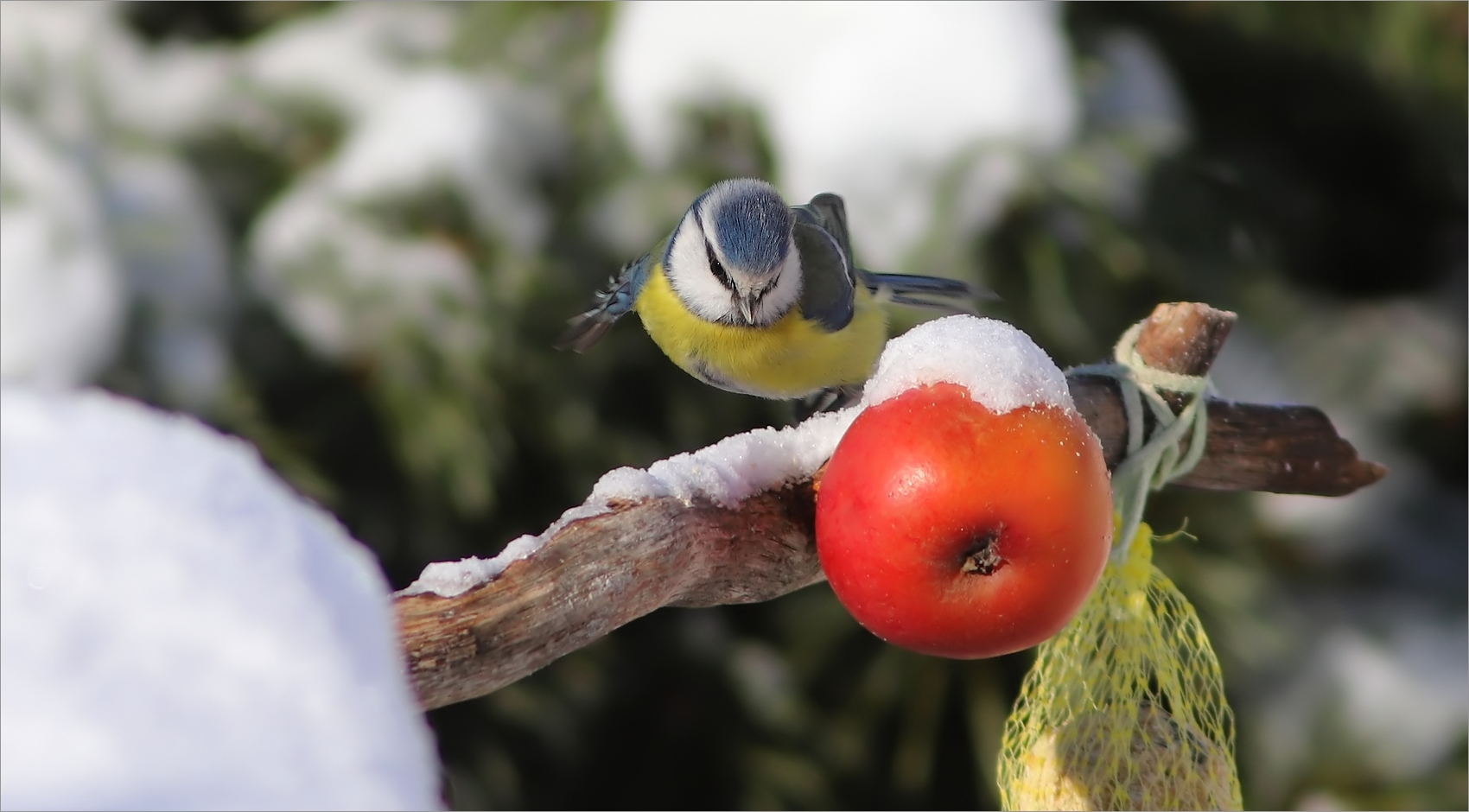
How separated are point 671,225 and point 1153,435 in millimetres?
797

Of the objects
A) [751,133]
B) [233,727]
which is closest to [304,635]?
[233,727]

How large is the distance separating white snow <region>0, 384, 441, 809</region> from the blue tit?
2.66ft

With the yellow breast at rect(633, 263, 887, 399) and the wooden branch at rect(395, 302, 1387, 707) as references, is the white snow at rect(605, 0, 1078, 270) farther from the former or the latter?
the wooden branch at rect(395, 302, 1387, 707)

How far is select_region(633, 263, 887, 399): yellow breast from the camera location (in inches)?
45.5

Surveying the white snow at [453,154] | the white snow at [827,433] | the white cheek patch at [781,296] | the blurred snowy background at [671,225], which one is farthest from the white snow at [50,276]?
the white snow at [827,433]

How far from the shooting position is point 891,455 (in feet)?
2.25

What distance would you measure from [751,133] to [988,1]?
1.06ft

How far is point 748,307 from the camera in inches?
45.4

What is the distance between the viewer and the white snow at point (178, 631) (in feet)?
0.99

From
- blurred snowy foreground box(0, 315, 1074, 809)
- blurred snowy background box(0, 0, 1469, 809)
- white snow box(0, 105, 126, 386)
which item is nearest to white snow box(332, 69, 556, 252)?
blurred snowy background box(0, 0, 1469, 809)

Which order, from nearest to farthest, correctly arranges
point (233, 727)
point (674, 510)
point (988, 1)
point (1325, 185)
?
point (233, 727), point (674, 510), point (988, 1), point (1325, 185)

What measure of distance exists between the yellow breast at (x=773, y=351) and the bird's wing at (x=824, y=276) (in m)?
0.01

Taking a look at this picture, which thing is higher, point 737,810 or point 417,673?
point 417,673

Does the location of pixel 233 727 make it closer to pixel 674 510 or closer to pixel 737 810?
pixel 674 510
